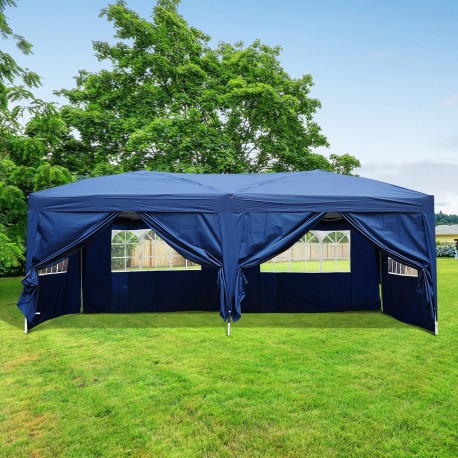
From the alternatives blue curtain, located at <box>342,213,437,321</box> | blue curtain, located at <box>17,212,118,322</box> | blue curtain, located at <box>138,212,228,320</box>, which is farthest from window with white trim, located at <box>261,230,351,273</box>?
blue curtain, located at <box>17,212,118,322</box>

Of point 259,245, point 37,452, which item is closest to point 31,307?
point 259,245

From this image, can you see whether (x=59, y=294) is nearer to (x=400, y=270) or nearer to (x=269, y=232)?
(x=269, y=232)

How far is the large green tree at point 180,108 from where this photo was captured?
50.4 feet

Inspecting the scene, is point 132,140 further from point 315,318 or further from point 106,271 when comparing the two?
point 315,318

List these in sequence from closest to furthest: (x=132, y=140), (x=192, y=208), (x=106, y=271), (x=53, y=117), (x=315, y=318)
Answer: (x=192, y=208)
(x=315, y=318)
(x=106, y=271)
(x=53, y=117)
(x=132, y=140)

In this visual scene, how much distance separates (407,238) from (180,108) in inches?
476

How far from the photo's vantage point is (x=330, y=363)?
489cm

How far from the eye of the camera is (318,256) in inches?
349

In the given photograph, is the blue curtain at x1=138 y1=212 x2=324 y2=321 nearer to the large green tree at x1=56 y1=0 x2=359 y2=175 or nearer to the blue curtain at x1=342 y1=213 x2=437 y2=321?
the blue curtain at x1=342 y1=213 x2=437 y2=321

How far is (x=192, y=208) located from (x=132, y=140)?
8.65 meters

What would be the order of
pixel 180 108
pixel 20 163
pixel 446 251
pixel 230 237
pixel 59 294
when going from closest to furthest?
pixel 230 237
pixel 59 294
pixel 20 163
pixel 180 108
pixel 446 251

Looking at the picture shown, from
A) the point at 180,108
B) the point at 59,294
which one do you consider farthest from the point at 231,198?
the point at 180,108

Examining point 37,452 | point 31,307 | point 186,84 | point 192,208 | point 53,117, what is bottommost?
point 37,452

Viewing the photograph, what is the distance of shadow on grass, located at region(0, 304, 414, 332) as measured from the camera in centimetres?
722
